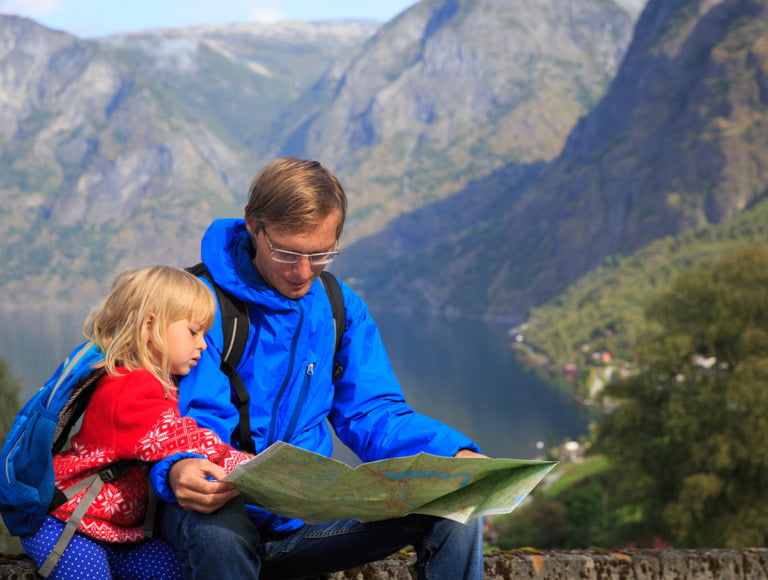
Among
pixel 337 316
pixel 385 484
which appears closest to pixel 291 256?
pixel 337 316

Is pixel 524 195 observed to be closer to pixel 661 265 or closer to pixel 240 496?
pixel 661 265

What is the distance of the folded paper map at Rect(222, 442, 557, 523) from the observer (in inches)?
87.4

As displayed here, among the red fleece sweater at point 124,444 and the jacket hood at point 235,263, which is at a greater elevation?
the jacket hood at point 235,263

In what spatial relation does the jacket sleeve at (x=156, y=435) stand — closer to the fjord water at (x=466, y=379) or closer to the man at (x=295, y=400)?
the man at (x=295, y=400)

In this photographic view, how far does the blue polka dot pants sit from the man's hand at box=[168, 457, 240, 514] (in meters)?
0.32

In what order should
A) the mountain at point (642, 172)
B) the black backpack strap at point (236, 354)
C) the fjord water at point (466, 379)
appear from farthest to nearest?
the mountain at point (642, 172) < the fjord water at point (466, 379) < the black backpack strap at point (236, 354)

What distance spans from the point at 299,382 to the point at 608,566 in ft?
5.69

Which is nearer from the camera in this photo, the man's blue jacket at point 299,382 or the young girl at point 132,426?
the young girl at point 132,426

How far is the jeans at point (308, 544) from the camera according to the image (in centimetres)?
228

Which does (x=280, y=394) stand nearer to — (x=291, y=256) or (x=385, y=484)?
(x=291, y=256)

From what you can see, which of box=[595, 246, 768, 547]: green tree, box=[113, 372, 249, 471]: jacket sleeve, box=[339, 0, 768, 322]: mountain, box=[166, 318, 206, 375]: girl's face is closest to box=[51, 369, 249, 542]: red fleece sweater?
box=[113, 372, 249, 471]: jacket sleeve

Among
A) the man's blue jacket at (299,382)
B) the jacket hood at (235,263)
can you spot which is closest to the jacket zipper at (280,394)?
the man's blue jacket at (299,382)

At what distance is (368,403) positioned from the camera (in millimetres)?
2896

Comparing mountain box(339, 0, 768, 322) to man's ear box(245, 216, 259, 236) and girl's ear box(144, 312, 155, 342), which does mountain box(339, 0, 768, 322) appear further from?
girl's ear box(144, 312, 155, 342)
